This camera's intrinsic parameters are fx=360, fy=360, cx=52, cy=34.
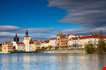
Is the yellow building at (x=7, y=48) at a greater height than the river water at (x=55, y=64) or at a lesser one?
greater

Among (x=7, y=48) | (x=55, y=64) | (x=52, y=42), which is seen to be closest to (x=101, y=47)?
(x=55, y=64)

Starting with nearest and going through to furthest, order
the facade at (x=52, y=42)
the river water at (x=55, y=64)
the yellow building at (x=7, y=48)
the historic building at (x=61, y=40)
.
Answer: the river water at (x=55, y=64), the historic building at (x=61, y=40), the facade at (x=52, y=42), the yellow building at (x=7, y=48)

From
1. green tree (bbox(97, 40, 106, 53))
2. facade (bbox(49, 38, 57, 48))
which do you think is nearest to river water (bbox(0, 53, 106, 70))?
green tree (bbox(97, 40, 106, 53))

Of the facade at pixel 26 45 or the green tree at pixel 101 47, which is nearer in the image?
the green tree at pixel 101 47

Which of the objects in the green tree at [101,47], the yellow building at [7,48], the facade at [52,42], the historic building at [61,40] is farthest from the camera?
the yellow building at [7,48]

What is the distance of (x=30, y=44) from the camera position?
88688mm

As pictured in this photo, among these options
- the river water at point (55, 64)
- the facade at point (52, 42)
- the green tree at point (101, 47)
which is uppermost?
the facade at point (52, 42)

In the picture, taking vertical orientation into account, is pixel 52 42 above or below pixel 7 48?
above

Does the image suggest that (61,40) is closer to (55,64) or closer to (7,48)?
(7,48)

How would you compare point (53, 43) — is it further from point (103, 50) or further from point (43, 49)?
point (103, 50)

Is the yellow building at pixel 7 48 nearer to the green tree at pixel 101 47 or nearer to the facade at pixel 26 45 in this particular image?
the facade at pixel 26 45

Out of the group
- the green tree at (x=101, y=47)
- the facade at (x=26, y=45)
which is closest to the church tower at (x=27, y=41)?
the facade at (x=26, y=45)

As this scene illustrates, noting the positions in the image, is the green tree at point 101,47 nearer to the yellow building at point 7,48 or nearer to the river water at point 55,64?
the river water at point 55,64

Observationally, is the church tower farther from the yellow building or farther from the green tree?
the green tree
